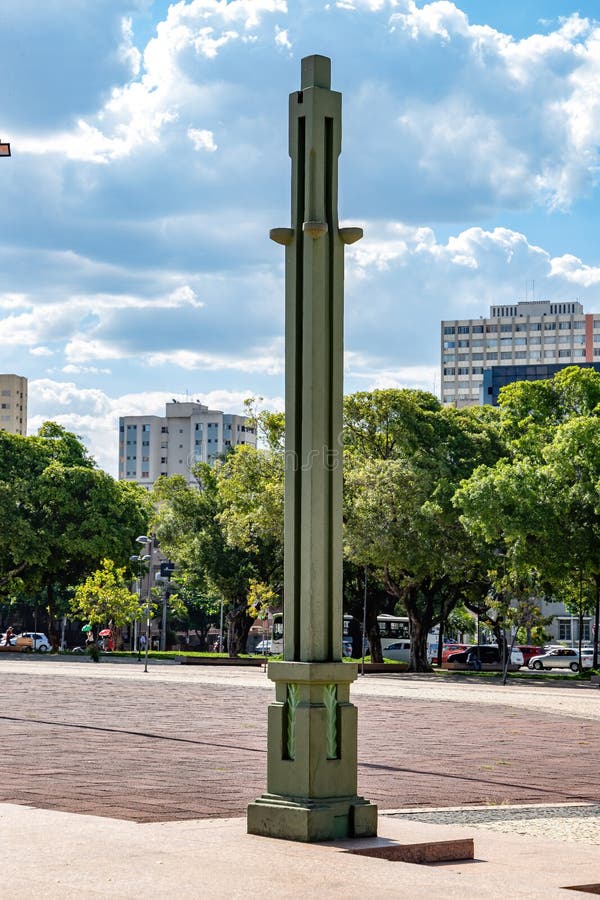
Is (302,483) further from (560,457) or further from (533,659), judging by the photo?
(533,659)

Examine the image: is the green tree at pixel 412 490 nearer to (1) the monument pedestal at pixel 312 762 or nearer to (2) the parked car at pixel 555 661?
(2) the parked car at pixel 555 661

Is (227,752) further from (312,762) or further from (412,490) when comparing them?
(412,490)

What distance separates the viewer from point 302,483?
8.22 meters

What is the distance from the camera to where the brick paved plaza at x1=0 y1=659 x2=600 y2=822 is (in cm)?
1070

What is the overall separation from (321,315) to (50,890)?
3992 millimetres

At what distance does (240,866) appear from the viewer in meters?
Result: 6.54

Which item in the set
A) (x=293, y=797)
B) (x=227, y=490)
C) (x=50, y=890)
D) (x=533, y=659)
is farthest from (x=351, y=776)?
(x=533, y=659)

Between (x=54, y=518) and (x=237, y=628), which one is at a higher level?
(x=54, y=518)

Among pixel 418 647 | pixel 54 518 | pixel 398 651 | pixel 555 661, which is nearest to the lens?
pixel 418 647

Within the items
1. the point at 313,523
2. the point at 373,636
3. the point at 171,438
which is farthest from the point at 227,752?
the point at 171,438

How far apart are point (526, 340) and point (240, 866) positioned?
19243 cm

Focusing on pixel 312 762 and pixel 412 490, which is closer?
pixel 312 762

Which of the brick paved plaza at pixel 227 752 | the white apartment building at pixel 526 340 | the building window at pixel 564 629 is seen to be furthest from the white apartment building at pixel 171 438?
the brick paved plaza at pixel 227 752

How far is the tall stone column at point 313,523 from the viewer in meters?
7.83
